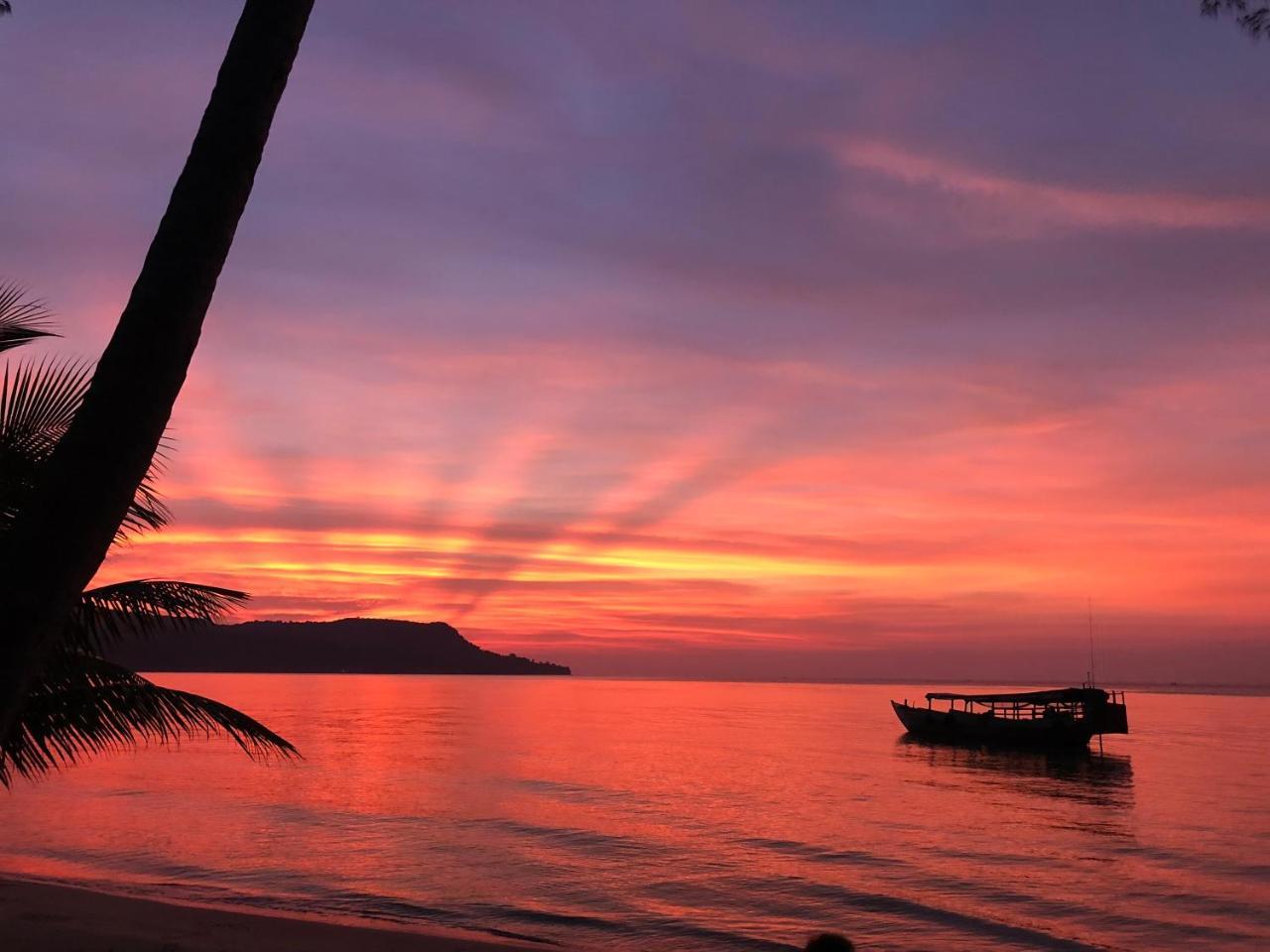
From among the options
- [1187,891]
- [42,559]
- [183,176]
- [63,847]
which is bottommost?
[63,847]

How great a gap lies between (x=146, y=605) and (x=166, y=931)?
787 centimetres

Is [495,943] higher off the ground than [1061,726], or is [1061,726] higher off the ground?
[1061,726]

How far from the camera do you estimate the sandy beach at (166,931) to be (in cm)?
1280

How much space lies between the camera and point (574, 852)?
27844 mm

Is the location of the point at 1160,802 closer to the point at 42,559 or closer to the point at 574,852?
the point at 574,852

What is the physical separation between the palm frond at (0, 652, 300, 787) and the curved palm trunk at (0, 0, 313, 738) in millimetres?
4702

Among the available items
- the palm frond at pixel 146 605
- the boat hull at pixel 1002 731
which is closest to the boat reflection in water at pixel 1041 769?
the boat hull at pixel 1002 731

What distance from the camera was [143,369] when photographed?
395cm

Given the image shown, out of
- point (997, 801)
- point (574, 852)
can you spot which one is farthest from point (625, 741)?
point (574, 852)

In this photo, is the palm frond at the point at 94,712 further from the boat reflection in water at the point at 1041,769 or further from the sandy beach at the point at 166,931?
the boat reflection in water at the point at 1041,769

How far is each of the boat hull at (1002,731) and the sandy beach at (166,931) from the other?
60.0m

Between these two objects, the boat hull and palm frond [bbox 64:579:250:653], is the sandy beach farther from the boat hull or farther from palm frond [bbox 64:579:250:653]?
the boat hull

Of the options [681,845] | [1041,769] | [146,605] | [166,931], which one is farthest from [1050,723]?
[146,605]

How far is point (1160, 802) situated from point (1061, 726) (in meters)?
22.3
